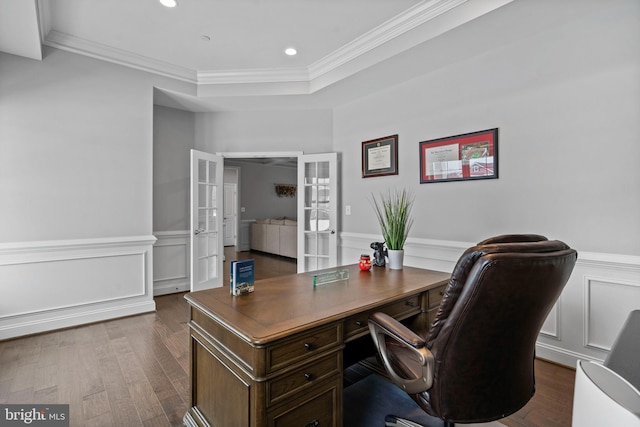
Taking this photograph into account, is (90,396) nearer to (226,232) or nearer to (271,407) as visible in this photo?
(271,407)

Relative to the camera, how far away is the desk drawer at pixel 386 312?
136 centimetres

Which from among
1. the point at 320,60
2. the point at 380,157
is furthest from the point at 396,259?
the point at 320,60

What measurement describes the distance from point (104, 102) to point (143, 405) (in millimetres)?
2867

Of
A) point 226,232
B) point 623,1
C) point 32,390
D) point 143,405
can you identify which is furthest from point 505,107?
point 226,232

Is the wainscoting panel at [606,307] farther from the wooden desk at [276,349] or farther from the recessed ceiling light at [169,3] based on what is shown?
the recessed ceiling light at [169,3]

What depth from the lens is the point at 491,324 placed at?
1.06 meters

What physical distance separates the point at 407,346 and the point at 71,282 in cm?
326

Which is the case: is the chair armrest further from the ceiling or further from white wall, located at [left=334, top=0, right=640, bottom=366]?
the ceiling

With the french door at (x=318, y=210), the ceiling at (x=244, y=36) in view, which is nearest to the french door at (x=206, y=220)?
the ceiling at (x=244, y=36)

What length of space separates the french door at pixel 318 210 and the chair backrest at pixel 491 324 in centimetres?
302

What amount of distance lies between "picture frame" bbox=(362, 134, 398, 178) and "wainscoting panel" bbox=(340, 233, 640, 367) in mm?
1830

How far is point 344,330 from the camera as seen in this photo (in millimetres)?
1336

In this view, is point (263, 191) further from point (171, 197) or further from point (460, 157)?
point (460, 157)

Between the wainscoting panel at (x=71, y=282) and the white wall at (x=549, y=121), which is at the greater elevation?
the white wall at (x=549, y=121)
